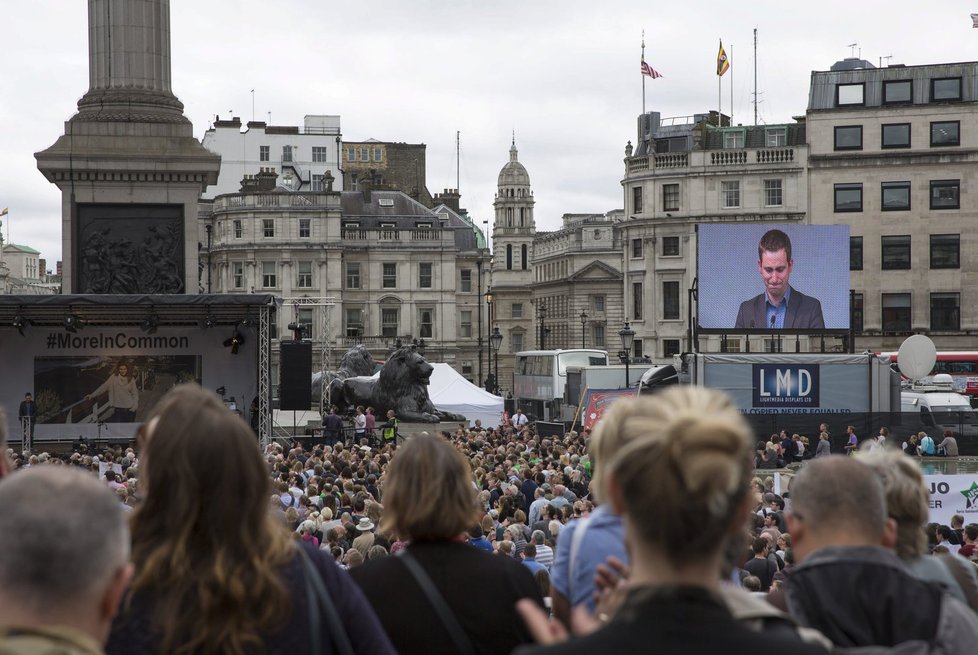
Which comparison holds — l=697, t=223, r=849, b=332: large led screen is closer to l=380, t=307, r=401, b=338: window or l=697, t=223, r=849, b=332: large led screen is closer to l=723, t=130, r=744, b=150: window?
l=723, t=130, r=744, b=150: window

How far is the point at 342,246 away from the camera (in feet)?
298

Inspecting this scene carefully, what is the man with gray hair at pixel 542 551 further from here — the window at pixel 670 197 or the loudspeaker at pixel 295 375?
the window at pixel 670 197

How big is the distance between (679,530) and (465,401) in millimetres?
42094

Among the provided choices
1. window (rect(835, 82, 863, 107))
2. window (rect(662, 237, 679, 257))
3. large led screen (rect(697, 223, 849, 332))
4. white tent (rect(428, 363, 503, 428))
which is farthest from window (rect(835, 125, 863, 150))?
white tent (rect(428, 363, 503, 428))

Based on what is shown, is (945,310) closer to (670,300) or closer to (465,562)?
(670,300)

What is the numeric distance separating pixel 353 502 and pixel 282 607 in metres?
10.7

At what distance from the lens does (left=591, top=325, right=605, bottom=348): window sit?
105m

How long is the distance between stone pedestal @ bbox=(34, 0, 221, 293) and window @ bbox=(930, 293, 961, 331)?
161 feet

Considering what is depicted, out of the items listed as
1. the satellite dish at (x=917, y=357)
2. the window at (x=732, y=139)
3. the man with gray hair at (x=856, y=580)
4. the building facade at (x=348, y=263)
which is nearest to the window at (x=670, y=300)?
the window at (x=732, y=139)

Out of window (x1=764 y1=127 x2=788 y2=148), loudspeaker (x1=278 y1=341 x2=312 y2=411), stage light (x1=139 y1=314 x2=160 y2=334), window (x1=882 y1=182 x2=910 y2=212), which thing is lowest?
loudspeaker (x1=278 y1=341 x2=312 y2=411)

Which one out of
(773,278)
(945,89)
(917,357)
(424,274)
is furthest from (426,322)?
(917,357)

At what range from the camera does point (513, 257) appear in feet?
423

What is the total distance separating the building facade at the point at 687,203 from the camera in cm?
7250

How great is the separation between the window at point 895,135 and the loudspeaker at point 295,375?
46008mm
